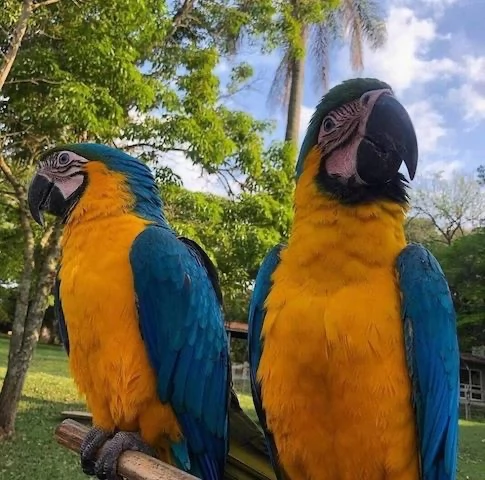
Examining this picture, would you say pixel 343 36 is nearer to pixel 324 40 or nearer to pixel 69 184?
pixel 324 40

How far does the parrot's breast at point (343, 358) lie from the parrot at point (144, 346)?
0.43 metres

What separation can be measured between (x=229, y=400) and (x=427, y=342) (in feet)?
2.71

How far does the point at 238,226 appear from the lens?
6.83 meters

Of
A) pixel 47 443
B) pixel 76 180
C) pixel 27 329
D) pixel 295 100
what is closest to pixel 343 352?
pixel 76 180

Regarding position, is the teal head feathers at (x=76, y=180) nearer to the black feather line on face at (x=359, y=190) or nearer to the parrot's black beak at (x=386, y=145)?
the black feather line on face at (x=359, y=190)

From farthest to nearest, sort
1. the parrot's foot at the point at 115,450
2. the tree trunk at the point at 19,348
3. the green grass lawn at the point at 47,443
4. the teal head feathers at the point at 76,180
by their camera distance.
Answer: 1. the tree trunk at the point at 19,348
2. the green grass lawn at the point at 47,443
3. the teal head feathers at the point at 76,180
4. the parrot's foot at the point at 115,450

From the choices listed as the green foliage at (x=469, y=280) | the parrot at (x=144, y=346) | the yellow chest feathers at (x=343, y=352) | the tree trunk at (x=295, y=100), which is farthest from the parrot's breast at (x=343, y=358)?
the green foliage at (x=469, y=280)

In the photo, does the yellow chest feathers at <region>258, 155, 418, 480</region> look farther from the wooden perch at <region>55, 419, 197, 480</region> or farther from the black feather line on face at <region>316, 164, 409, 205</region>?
the wooden perch at <region>55, 419, 197, 480</region>

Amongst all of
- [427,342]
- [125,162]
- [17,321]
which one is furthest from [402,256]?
[17,321]

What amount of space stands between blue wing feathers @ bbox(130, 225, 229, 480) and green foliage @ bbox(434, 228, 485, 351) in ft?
55.9

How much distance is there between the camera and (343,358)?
1.60 meters

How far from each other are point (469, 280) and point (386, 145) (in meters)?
18.2

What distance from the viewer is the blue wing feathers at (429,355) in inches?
65.6

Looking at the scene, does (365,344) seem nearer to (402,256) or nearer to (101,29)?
(402,256)
